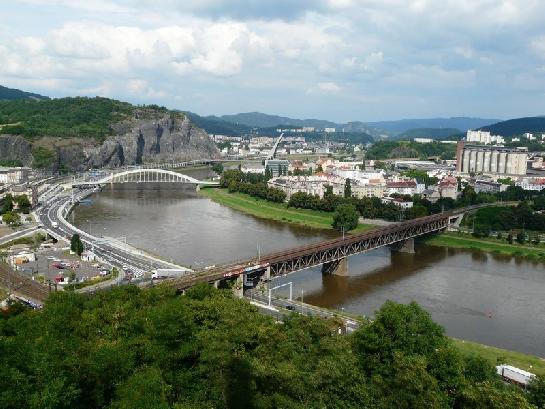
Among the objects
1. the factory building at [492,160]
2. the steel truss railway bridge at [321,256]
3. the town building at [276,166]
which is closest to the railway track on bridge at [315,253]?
the steel truss railway bridge at [321,256]

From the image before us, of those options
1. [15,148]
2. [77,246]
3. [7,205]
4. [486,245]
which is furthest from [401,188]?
[15,148]

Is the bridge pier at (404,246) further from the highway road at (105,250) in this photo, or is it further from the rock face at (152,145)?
the rock face at (152,145)

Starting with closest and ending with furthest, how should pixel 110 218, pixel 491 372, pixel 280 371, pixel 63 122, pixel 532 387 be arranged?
pixel 280 371 → pixel 532 387 → pixel 491 372 → pixel 110 218 → pixel 63 122

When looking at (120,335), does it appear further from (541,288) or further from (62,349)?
(541,288)

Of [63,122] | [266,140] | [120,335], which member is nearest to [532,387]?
[120,335]

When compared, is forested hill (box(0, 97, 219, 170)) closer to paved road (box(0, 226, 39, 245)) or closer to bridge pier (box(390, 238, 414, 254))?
paved road (box(0, 226, 39, 245))

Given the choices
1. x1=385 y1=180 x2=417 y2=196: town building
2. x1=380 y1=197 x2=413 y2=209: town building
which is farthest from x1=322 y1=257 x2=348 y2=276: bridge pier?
x1=385 y1=180 x2=417 y2=196: town building
